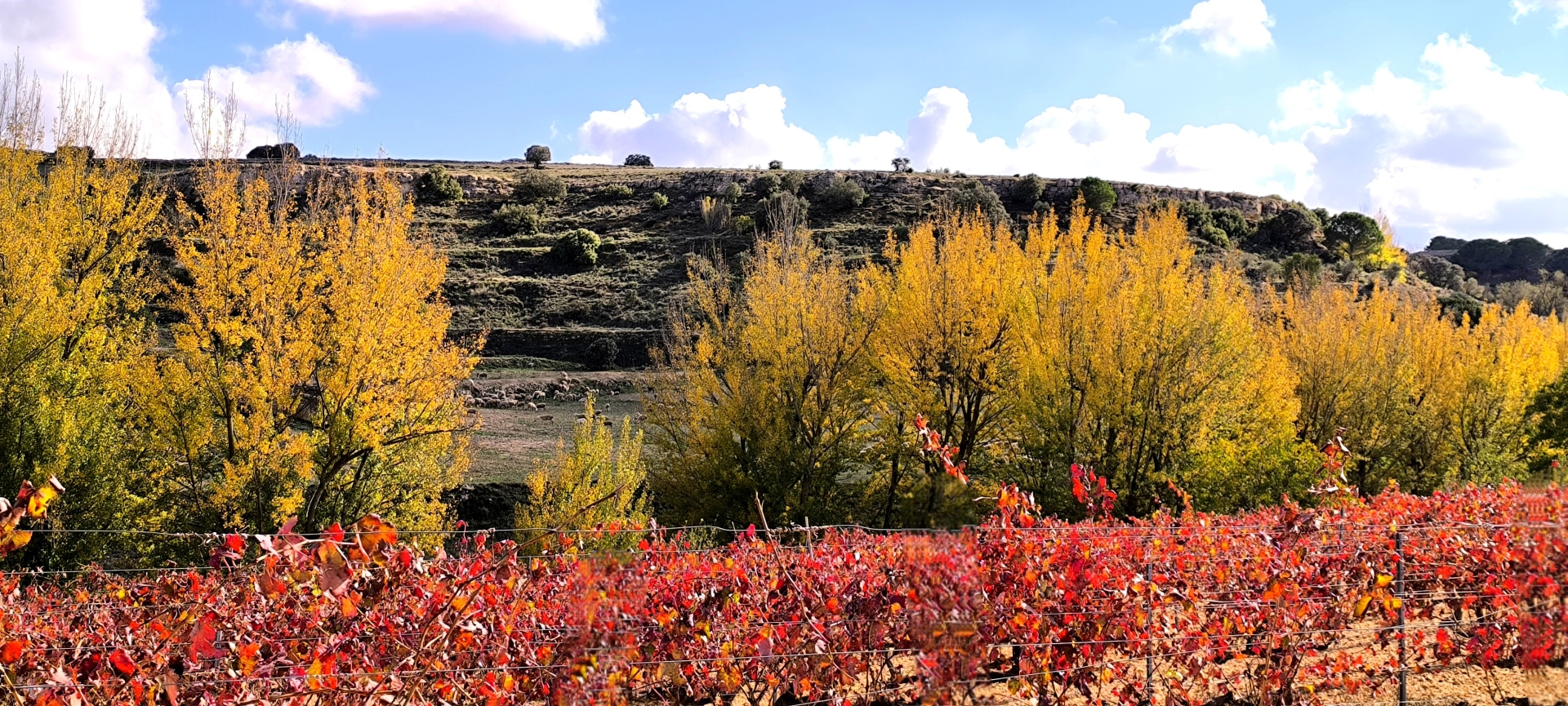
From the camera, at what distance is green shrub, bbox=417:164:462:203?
2736 inches

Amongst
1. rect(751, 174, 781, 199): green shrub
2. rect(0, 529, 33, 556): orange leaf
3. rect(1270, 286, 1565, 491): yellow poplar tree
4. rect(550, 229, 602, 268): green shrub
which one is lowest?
rect(1270, 286, 1565, 491): yellow poplar tree

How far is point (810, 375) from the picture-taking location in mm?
22250

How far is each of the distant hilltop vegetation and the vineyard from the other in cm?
4001

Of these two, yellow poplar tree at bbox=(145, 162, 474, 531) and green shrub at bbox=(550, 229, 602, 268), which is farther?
green shrub at bbox=(550, 229, 602, 268)

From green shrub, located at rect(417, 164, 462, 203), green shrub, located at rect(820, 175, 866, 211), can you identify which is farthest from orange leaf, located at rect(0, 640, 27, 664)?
green shrub, located at rect(417, 164, 462, 203)

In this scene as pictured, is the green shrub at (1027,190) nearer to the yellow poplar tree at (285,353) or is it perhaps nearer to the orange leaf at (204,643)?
the yellow poplar tree at (285,353)

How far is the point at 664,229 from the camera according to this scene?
64.2m

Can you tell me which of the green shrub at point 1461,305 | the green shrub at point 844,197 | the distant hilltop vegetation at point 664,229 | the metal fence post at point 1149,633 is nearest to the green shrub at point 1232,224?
the distant hilltop vegetation at point 664,229

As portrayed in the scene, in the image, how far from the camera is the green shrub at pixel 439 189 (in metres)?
69.5

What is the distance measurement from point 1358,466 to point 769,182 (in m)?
47.7

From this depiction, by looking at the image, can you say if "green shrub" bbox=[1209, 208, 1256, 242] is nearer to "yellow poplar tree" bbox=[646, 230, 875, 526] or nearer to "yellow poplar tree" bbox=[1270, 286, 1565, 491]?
"yellow poplar tree" bbox=[1270, 286, 1565, 491]

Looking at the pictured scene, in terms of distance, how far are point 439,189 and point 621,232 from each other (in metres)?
16.2

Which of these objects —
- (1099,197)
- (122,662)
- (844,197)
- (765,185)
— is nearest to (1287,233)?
(1099,197)

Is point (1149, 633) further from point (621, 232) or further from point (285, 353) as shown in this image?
point (621, 232)
